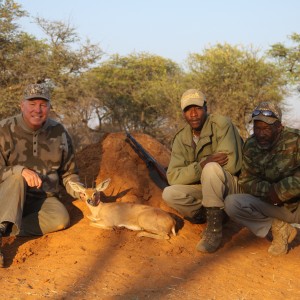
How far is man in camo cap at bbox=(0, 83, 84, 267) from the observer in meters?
5.60

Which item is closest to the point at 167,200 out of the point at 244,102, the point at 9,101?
the point at 9,101

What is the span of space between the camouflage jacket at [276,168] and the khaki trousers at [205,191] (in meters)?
0.19

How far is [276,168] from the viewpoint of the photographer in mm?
5465

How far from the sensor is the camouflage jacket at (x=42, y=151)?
5668 mm

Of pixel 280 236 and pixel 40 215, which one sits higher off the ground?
pixel 40 215

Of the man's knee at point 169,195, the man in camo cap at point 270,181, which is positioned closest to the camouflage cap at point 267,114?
the man in camo cap at point 270,181

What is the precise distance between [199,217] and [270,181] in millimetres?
1035

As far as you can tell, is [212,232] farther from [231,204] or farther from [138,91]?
[138,91]

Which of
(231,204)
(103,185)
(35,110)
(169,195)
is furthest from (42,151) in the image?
(231,204)

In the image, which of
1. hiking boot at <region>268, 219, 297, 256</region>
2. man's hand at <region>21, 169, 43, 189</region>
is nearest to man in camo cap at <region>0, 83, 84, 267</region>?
man's hand at <region>21, 169, 43, 189</region>

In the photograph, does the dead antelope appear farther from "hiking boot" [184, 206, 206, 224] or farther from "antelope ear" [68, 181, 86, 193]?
"hiking boot" [184, 206, 206, 224]

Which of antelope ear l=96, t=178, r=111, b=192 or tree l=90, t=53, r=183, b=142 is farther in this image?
tree l=90, t=53, r=183, b=142

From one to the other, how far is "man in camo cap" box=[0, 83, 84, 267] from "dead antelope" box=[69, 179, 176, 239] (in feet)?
0.92

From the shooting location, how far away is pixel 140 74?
2855cm
